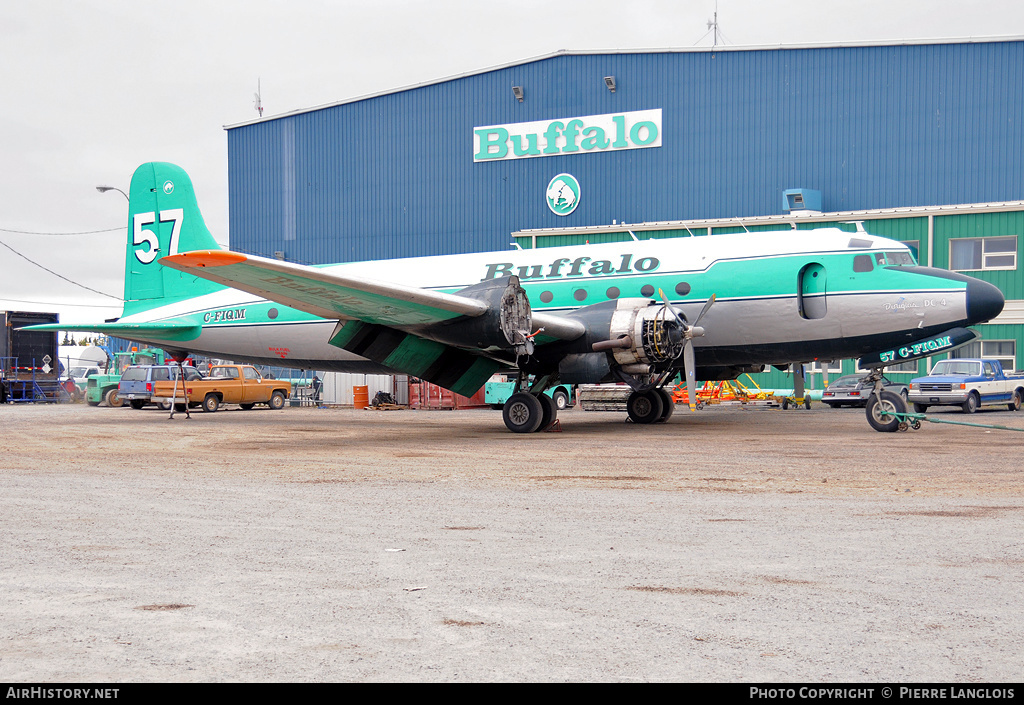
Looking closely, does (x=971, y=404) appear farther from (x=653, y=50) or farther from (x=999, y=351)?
(x=653, y=50)

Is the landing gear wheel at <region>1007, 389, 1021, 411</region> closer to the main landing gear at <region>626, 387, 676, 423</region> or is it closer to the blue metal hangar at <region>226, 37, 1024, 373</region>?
the blue metal hangar at <region>226, 37, 1024, 373</region>

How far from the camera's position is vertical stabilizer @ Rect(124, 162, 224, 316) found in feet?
79.9

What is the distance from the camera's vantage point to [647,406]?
21422 mm

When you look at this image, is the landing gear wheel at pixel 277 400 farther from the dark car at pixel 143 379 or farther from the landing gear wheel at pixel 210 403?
the dark car at pixel 143 379

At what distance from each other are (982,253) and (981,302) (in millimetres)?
15729

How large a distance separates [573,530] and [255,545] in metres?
2.50

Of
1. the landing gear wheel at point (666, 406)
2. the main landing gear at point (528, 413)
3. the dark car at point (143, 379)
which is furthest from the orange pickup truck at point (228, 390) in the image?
the landing gear wheel at point (666, 406)

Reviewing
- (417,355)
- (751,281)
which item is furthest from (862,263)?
(417,355)

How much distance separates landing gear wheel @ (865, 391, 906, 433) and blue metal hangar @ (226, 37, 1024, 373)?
1580 centimetres

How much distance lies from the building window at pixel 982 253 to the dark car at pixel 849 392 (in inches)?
186

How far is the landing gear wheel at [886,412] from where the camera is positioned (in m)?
17.1

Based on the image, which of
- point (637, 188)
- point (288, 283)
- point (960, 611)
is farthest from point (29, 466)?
point (637, 188)

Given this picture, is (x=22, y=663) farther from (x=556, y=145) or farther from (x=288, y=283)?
(x=556, y=145)

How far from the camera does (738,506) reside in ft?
28.1
